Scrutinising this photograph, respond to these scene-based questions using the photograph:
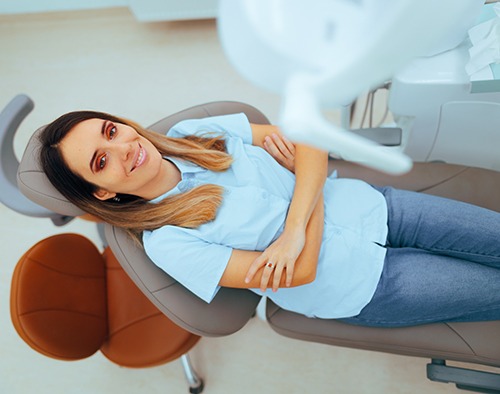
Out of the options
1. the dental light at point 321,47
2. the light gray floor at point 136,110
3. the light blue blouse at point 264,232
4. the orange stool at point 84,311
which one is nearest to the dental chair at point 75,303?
the orange stool at point 84,311

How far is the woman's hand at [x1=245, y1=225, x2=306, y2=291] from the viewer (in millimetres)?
1025

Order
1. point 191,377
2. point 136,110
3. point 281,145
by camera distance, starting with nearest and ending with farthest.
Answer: point 281,145 → point 191,377 → point 136,110

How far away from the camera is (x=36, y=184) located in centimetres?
104

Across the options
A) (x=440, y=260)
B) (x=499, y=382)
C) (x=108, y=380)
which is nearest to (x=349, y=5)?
(x=440, y=260)

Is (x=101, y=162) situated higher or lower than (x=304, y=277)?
higher

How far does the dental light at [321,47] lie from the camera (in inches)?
15.2

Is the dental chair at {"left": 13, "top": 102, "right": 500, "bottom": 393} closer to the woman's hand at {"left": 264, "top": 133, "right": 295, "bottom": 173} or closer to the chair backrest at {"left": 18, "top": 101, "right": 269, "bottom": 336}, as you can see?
the chair backrest at {"left": 18, "top": 101, "right": 269, "bottom": 336}

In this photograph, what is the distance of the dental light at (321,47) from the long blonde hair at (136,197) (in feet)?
2.30

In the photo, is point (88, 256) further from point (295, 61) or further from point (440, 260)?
point (295, 61)

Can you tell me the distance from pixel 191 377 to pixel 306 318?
0.65 meters

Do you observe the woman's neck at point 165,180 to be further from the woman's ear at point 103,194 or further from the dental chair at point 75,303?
the dental chair at point 75,303

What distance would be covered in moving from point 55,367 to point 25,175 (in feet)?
3.60

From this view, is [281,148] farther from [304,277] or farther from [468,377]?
[468,377]

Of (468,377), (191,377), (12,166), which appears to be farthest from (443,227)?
(12,166)
